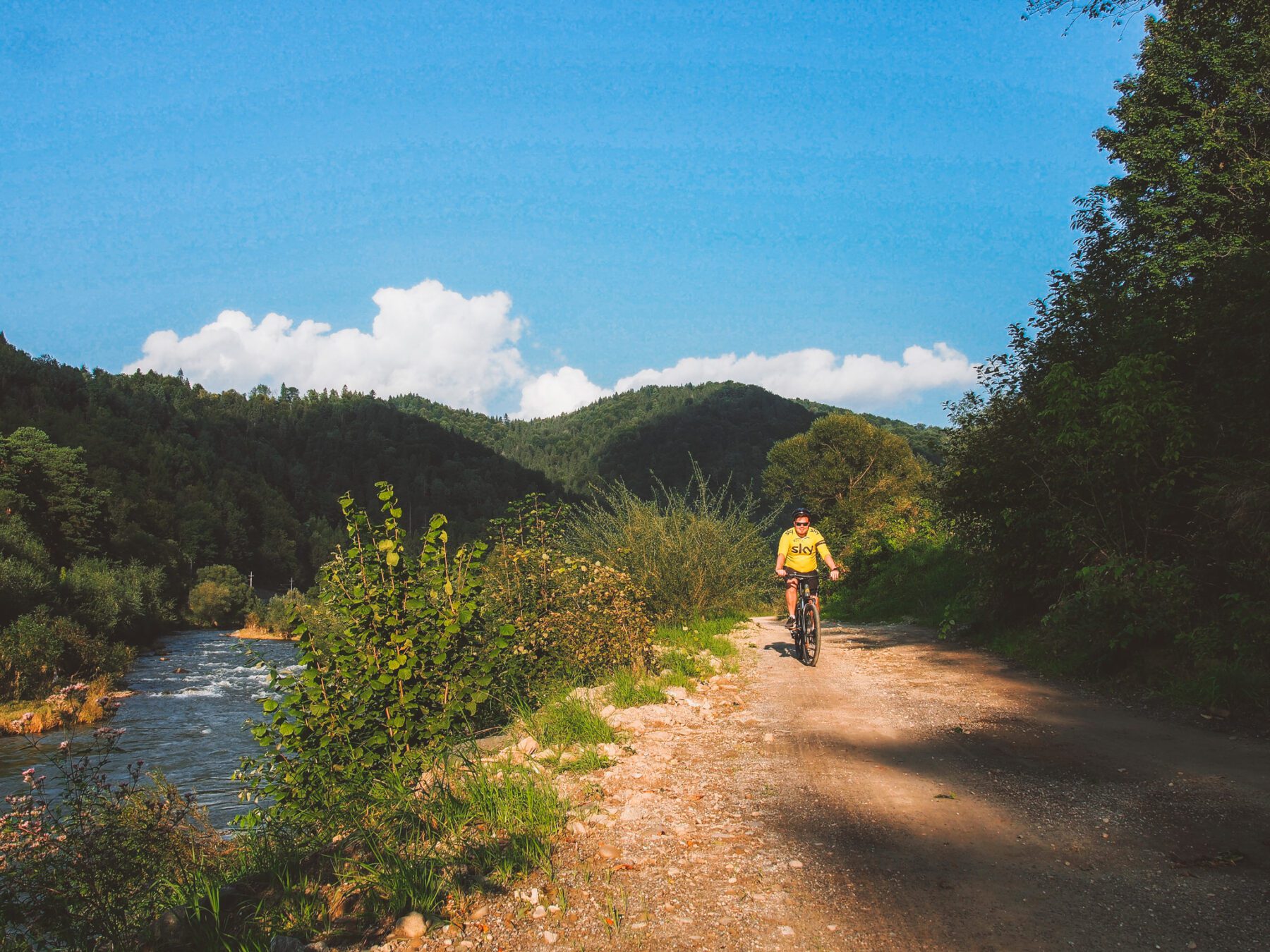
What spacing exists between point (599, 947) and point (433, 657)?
119 inches

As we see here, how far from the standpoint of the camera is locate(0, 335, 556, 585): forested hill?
92.5 m

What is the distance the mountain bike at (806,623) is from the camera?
33.7 ft

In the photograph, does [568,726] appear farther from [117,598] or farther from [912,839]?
[117,598]

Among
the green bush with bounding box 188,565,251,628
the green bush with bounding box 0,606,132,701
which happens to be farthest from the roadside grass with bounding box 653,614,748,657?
the green bush with bounding box 188,565,251,628

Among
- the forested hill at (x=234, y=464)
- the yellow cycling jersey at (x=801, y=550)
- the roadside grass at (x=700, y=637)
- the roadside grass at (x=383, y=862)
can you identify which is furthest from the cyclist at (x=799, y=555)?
the forested hill at (x=234, y=464)

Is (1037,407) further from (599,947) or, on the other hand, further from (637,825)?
(599,947)

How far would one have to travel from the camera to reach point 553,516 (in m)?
10.5

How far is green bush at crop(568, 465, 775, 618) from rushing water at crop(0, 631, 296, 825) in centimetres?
588

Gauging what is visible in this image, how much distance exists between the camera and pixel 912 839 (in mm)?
3979

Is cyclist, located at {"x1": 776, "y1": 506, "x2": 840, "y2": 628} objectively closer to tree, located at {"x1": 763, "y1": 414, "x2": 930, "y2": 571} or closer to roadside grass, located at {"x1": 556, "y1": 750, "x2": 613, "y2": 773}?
roadside grass, located at {"x1": 556, "y1": 750, "x2": 613, "y2": 773}

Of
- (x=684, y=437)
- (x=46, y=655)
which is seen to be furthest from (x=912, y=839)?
(x=684, y=437)

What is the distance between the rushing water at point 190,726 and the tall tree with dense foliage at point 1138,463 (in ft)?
26.4

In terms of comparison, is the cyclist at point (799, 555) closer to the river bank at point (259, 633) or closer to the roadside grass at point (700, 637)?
the roadside grass at point (700, 637)

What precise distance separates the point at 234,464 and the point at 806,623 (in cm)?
14798
